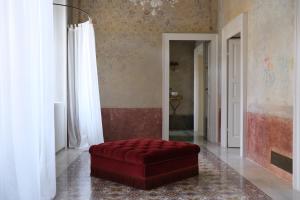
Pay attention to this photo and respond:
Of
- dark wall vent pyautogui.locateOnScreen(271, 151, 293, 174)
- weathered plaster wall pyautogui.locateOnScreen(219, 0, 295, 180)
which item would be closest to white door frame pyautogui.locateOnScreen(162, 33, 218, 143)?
weathered plaster wall pyautogui.locateOnScreen(219, 0, 295, 180)

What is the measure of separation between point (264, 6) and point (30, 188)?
422cm

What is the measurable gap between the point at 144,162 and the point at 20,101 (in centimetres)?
162

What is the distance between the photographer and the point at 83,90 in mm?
7070

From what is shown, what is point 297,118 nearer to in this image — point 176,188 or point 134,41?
point 176,188

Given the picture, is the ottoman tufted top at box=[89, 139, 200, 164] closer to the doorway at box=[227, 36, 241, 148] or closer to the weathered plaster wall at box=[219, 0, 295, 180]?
the weathered plaster wall at box=[219, 0, 295, 180]

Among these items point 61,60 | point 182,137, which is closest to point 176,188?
point 61,60

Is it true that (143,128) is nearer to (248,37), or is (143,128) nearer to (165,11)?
(165,11)

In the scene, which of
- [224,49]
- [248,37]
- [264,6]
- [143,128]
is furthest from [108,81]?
[264,6]

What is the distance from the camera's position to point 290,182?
436cm

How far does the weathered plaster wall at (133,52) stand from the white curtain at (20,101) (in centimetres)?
510

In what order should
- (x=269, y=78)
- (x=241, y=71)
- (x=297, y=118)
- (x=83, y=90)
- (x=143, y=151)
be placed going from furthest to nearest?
(x=83, y=90) → (x=241, y=71) → (x=269, y=78) → (x=143, y=151) → (x=297, y=118)

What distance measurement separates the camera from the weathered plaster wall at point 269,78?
4.45 m

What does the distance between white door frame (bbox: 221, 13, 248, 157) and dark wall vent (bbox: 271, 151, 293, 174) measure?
128 centimetres

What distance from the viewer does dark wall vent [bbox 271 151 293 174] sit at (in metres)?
4.36
